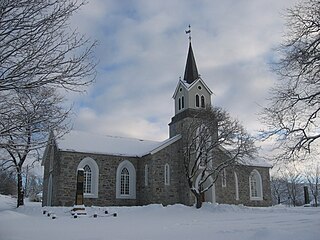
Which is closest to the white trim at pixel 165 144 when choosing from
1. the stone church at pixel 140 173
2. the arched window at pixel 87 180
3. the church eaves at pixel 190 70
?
the stone church at pixel 140 173

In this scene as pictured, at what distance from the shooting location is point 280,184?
2579 inches

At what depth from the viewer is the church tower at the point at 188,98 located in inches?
1301

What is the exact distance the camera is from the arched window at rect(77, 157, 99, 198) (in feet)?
92.1

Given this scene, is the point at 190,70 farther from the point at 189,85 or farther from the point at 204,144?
the point at 204,144

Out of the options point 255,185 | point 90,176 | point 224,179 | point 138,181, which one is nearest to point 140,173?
point 138,181

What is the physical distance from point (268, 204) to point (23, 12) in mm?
32577

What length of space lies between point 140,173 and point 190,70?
12432mm

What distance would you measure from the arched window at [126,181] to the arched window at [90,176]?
1.93 meters

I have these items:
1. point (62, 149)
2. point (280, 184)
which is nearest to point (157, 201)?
point (62, 149)

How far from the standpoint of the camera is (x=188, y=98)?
3362cm

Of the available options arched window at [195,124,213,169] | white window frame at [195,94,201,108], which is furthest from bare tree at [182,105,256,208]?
white window frame at [195,94,201,108]

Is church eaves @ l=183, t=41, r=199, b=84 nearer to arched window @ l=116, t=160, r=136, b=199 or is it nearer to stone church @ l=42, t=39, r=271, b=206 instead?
stone church @ l=42, t=39, r=271, b=206

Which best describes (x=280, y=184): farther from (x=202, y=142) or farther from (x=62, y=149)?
(x=62, y=149)

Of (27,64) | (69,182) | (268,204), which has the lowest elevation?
(268,204)
